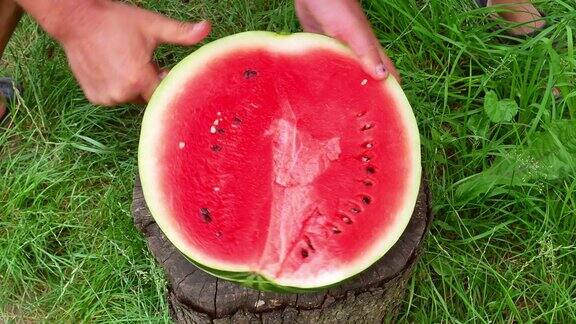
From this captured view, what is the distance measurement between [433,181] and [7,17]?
146cm

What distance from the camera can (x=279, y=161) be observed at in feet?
4.67

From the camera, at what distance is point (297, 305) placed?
1.48m

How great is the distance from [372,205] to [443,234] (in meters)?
0.64

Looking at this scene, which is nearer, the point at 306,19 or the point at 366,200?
the point at 366,200

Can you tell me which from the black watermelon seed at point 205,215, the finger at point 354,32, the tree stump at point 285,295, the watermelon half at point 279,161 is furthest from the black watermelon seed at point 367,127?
the black watermelon seed at point 205,215

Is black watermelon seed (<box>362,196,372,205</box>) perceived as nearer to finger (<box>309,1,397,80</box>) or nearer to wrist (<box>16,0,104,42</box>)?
finger (<box>309,1,397,80</box>)

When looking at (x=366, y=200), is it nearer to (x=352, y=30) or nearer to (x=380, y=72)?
(x=380, y=72)

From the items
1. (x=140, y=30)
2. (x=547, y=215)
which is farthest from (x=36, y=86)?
(x=547, y=215)

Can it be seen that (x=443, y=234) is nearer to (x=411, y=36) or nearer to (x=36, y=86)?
(x=411, y=36)

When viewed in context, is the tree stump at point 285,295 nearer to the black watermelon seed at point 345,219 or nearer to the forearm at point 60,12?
the black watermelon seed at point 345,219

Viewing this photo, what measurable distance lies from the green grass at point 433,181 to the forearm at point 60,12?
54 centimetres

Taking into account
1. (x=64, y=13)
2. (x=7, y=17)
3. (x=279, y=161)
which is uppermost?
(x=64, y=13)

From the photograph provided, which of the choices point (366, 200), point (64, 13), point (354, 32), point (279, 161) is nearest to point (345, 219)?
point (366, 200)

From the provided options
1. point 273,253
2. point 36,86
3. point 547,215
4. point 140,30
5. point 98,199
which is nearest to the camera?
point 273,253
